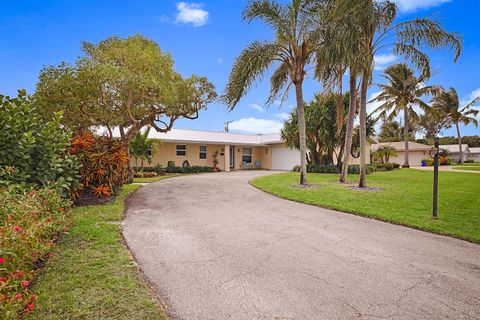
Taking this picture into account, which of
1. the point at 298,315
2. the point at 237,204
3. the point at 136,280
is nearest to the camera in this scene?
the point at 298,315

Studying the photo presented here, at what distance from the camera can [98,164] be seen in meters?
7.39

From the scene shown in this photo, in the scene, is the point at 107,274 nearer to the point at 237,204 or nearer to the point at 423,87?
the point at 237,204

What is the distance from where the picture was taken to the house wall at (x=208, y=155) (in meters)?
20.8

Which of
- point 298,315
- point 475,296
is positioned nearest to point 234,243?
point 298,315

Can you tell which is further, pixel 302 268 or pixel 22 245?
pixel 302 268

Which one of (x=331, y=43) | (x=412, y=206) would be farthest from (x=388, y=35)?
(x=412, y=206)

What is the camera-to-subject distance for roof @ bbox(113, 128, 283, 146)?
20.2 m

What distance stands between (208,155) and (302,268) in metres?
20.6

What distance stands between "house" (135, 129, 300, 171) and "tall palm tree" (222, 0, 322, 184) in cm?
1042

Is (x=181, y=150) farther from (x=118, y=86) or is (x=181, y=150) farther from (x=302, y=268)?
(x=302, y=268)

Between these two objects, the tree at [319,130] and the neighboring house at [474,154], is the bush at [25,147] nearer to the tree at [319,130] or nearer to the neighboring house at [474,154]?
the tree at [319,130]

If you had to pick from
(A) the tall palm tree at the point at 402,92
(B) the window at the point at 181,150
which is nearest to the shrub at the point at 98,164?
(B) the window at the point at 181,150

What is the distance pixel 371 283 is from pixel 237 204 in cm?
474

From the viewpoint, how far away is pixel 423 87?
2361 centimetres
